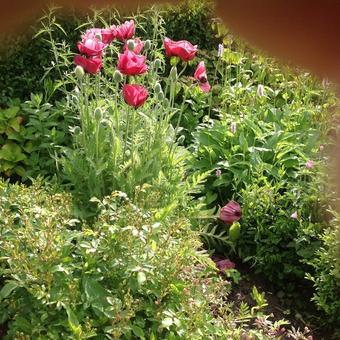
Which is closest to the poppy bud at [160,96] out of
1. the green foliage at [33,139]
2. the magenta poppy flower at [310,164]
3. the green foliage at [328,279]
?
the green foliage at [33,139]

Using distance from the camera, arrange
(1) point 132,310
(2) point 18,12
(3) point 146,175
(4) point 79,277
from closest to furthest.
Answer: (2) point 18,12 < (1) point 132,310 < (4) point 79,277 < (3) point 146,175

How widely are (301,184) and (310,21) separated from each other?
2.60 meters

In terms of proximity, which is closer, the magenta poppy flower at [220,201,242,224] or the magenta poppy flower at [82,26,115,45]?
the magenta poppy flower at [82,26,115,45]

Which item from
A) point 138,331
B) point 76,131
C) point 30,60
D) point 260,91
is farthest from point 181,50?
point 30,60

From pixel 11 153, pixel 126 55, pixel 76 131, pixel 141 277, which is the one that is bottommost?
pixel 11 153

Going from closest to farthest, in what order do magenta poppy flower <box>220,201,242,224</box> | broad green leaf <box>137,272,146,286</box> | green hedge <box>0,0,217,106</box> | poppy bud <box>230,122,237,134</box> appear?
broad green leaf <box>137,272,146,286</box>, magenta poppy flower <box>220,201,242,224</box>, poppy bud <box>230,122,237,134</box>, green hedge <box>0,0,217,106</box>

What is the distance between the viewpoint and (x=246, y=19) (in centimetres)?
23

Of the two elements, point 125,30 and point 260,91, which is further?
point 260,91

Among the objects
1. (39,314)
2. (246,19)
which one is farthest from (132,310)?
(246,19)

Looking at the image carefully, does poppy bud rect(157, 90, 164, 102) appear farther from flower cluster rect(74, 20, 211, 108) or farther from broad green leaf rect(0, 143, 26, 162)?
broad green leaf rect(0, 143, 26, 162)

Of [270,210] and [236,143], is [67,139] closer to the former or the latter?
[236,143]

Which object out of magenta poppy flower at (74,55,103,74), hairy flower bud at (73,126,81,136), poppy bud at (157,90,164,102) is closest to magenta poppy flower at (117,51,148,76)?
magenta poppy flower at (74,55,103,74)

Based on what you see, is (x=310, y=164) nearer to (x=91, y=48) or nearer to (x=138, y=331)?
(x=91, y=48)

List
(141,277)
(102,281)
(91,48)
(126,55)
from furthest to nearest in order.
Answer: (91,48) < (126,55) < (102,281) < (141,277)
